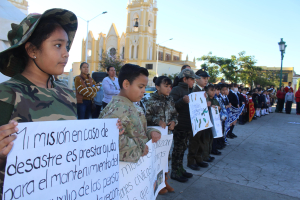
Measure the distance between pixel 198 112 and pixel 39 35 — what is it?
3.33 meters

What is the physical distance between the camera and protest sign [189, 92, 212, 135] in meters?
4.01

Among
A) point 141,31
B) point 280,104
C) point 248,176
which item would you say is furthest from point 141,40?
point 248,176

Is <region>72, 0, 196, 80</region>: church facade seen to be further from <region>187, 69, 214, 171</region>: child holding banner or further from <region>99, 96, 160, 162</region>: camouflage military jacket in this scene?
<region>99, 96, 160, 162</region>: camouflage military jacket

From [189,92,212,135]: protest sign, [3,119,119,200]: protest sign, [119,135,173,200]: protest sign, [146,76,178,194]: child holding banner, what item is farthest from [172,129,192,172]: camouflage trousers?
[3,119,119,200]: protest sign

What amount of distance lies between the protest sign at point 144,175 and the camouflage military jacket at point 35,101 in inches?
30.8

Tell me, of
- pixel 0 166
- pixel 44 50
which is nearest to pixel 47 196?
pixel 0 166

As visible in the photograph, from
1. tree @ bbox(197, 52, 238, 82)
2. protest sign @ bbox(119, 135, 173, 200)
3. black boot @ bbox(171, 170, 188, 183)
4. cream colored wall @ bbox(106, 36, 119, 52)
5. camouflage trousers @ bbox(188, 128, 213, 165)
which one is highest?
cream colored wall @ bbox(106, 36, 119, 52)

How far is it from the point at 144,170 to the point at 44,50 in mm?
1408

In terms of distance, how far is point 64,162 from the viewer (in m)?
1.34

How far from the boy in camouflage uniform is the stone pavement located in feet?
5.35

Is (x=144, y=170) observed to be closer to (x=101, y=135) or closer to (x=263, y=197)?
(x=101, y=135)

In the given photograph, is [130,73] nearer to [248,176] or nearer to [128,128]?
[128,128]

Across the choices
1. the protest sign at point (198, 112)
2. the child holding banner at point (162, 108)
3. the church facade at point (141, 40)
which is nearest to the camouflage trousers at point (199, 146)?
the protest sign at point (198, 112)

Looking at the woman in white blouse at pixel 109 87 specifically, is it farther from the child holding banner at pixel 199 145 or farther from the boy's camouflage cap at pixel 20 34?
the boy's camouflage cap at pixel 20 34
